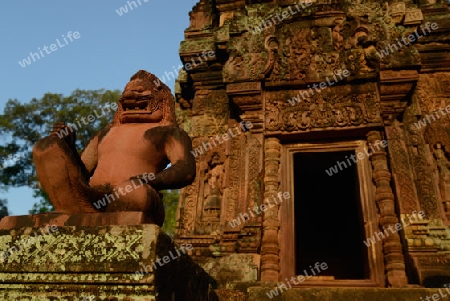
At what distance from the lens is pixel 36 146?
2.41 metres

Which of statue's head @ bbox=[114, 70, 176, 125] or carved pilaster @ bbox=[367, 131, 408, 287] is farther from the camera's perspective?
carved pilaster @ bbox=[367, 131, 408, 287]

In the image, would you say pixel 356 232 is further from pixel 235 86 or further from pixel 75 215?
pixel 75 215

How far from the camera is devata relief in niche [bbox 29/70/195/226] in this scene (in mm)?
2406

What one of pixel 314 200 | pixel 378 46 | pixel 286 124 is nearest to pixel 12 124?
pixel 314 200

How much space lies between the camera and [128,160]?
9.62ft

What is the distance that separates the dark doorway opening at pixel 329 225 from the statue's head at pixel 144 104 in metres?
8.50

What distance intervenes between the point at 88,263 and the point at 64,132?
87cm

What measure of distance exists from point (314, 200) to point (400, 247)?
24.5 ft

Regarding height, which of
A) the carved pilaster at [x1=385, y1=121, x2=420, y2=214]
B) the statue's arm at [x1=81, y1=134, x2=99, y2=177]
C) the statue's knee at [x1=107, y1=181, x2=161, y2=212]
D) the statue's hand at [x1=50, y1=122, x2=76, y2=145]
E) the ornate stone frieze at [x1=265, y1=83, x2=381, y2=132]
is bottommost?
the statue's knee at [x1=107, y1=181, x2=161, y2=212]

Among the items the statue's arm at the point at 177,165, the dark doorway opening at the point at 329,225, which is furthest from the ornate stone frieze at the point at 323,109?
the statue's arm at the point at 177,165

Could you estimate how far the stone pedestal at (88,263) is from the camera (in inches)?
78.9

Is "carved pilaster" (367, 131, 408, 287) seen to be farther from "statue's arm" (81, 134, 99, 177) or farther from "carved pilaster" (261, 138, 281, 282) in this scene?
"statue's arm" (81, 134, 99, 177)

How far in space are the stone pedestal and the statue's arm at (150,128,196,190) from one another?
0.61 m

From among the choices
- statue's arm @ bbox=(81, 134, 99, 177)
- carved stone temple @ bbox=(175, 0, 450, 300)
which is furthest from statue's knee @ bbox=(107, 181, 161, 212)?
carved stone temple @ bbox=(175, 0, 450, 300)
